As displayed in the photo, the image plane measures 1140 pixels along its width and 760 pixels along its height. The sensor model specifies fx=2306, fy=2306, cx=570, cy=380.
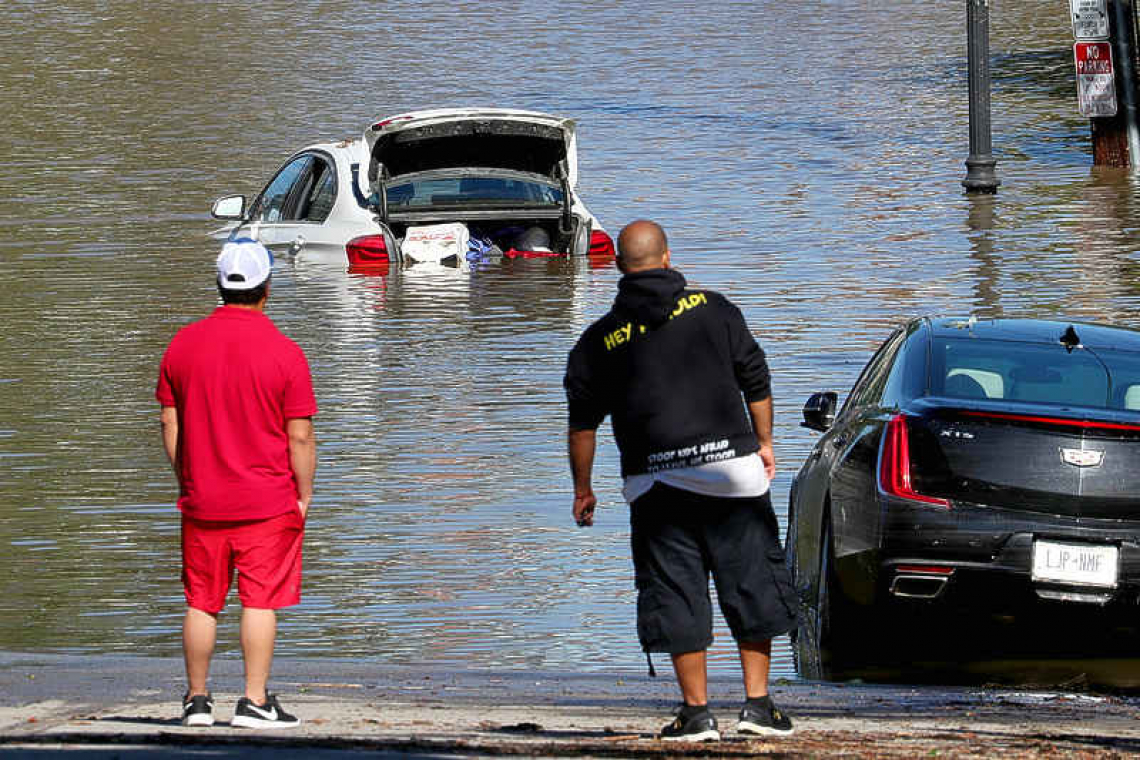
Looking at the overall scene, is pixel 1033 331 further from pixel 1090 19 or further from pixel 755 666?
pixel 1090 19

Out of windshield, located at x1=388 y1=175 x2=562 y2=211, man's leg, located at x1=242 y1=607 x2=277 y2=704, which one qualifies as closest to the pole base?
windshield, located at x1=388 y1=175 x2=562 y2=211

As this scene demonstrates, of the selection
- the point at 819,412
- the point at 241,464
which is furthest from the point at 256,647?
the point at 819,412

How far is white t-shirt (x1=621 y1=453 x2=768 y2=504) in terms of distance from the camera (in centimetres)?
672

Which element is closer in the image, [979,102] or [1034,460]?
[1034,460]

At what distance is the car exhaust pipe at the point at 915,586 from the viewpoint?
26.6 ft

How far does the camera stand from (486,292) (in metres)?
19.5

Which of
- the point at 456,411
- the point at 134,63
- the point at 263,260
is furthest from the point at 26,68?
the point at 263,260

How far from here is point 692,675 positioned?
671 cm

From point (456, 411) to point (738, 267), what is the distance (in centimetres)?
704

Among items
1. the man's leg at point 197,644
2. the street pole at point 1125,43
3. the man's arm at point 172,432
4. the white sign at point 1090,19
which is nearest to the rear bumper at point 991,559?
the man's leg at point 197,644

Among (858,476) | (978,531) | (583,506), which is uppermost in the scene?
(583,506)

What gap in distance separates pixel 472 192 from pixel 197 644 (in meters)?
13.8

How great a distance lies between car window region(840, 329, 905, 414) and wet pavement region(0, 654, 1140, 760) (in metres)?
1.41

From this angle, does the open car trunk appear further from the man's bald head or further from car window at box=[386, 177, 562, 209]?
the man's bald head
